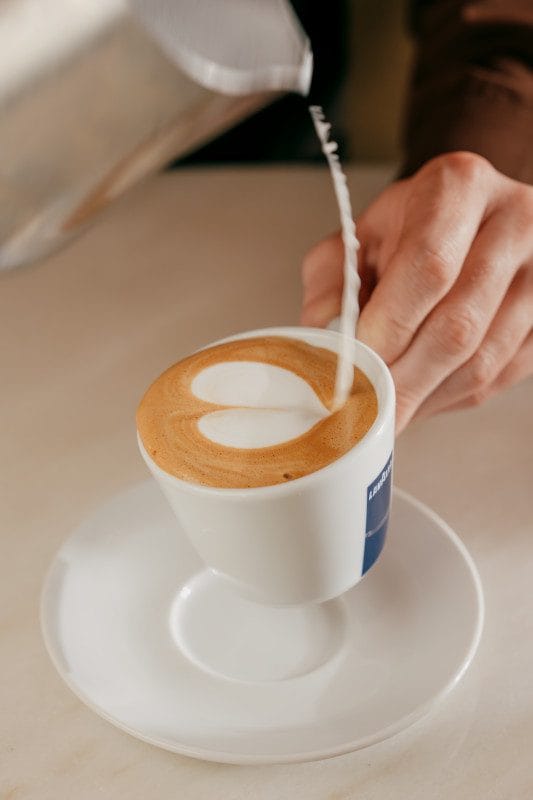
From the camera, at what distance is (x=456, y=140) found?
3.05ft

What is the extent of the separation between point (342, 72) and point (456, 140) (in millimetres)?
602

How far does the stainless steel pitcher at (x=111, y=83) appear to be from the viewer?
0.96 ft

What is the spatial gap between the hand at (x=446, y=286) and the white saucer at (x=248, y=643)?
0.11 m

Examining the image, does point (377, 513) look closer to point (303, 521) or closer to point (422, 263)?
point (303, 521)

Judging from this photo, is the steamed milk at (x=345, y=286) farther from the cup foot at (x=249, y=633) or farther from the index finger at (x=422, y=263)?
the cup foot at (x=249, y=633)

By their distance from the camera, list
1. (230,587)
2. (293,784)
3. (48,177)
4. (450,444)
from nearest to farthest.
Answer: (48,177) < (293,784) < (230,587) < (450,444)

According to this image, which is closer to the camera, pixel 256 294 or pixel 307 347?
pixel 307 347

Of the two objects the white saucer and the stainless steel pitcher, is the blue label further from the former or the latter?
the stainless steel pitcher

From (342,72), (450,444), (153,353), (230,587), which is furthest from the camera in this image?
(342,72)

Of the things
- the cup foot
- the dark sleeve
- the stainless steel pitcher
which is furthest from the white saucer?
the dark sleeve

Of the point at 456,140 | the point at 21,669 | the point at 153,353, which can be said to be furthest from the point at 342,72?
the point at 21,669

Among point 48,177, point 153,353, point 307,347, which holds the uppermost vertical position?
point 48,177

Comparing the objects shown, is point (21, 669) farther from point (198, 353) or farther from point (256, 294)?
point (256, 294)

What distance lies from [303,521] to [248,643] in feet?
0.37
